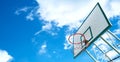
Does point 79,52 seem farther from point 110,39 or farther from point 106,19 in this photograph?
point 106,19

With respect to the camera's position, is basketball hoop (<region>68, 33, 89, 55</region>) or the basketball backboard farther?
basketball hoop (<region>68, 33, 89, 55</region>)

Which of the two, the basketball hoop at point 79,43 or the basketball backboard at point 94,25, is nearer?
the basketball backboard at point 94,25

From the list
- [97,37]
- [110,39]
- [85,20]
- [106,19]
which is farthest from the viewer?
[85,20]

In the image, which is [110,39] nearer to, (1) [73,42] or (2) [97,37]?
(2) [97,37]

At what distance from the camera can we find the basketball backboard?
10337 millimetres

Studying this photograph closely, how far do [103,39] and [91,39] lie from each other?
573 mm

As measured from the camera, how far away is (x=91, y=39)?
11.4 m

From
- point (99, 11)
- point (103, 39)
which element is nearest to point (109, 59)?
point (103, 39)

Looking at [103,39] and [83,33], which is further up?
[83,33]

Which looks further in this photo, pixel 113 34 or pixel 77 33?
pixel 77 33

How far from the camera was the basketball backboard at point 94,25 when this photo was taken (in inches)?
407

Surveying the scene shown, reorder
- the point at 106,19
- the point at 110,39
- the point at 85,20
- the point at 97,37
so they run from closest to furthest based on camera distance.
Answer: the point at 106,19
the point at 97,37
the point at 110,39
the point at 85,20

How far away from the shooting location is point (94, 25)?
36.9 feet

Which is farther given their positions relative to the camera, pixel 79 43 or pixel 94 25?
pixel 79 43
